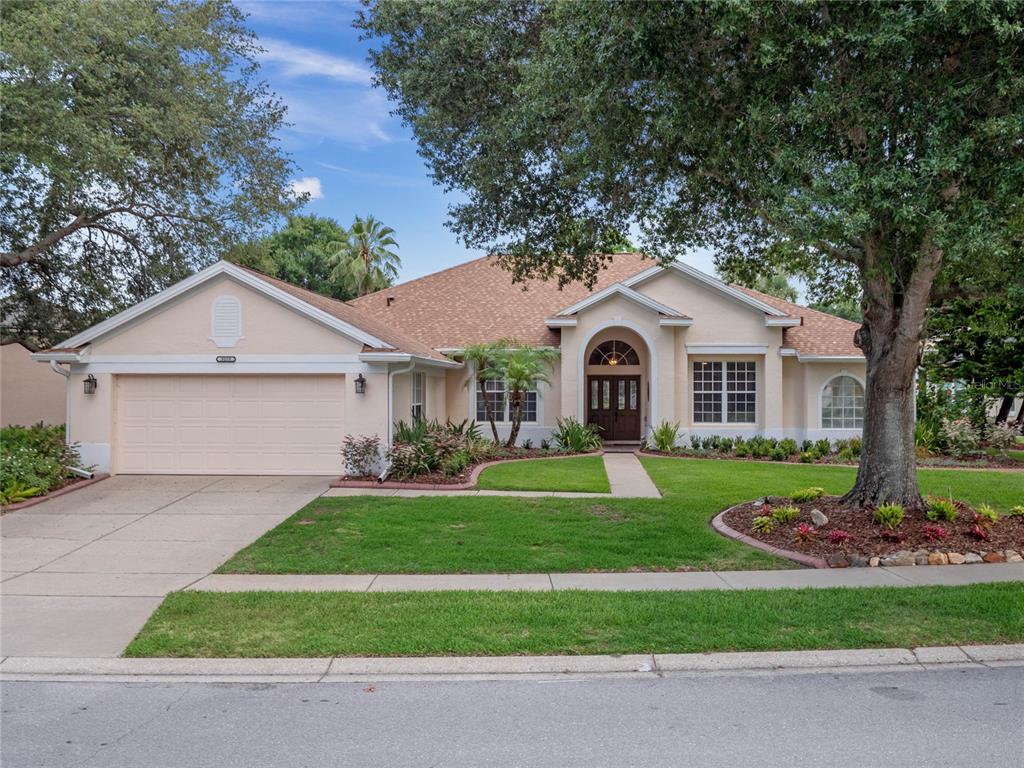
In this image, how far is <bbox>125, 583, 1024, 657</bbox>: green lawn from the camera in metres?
5.86

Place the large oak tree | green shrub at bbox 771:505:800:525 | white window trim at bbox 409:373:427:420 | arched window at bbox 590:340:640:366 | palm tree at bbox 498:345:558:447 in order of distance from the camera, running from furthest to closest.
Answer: arched window at bbox 590:340:640:366, palm tree at bbox 498:345:558:447, white window trim at bbox 409:373:427:420, green shrub at bbox 771:505:800:525, the large oak tree

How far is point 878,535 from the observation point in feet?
29.8

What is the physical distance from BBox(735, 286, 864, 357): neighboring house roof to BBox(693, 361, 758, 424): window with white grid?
1.44 m

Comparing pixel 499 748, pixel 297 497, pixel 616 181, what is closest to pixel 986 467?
pixel 616 181

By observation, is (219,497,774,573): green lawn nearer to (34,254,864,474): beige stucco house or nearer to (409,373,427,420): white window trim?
(34,254,864,474): beige stucco house

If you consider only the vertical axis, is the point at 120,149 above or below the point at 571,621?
above

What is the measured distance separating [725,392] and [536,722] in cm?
1762

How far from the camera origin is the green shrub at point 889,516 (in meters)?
9.32

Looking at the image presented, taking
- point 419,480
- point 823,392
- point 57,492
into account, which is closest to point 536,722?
point 419,480

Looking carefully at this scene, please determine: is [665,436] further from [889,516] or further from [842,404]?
[889,516]

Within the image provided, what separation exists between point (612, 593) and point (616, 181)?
237 inches

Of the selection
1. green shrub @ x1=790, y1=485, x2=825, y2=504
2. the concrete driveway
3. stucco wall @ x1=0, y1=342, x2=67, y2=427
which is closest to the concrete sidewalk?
the concrete driveway

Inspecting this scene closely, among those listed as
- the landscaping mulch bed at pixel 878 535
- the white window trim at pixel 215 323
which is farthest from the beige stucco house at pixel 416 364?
the landscaping mulch bed at pixel 878 535

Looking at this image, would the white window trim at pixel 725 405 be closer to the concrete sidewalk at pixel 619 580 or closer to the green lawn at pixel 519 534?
the green lawn at pixel 519 534
